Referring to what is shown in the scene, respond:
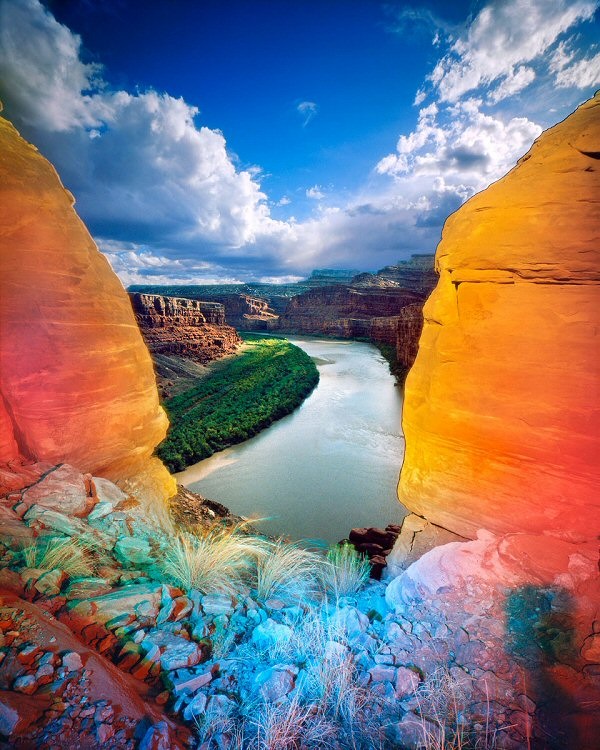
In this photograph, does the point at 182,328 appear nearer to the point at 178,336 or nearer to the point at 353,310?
the point at 178,336

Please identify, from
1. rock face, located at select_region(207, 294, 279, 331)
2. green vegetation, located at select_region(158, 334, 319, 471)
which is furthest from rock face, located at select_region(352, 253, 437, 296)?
green vegetation, located at select_region(158, 334, 319, 471)

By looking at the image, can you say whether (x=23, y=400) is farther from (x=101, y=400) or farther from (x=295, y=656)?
(x=295, y=656)

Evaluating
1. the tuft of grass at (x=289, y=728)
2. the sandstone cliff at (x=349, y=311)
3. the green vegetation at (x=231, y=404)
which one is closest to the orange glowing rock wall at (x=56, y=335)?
the tuft of grass at (x=289, y=728)

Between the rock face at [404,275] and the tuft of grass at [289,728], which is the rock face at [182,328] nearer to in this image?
the tuft of grass at [289,728]

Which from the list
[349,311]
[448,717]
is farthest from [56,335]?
[349,311]

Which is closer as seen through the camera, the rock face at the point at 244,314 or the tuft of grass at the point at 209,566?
the tuft of grass at the point at 209,566

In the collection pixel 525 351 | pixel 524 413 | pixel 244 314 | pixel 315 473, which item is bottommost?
pixel 244 314

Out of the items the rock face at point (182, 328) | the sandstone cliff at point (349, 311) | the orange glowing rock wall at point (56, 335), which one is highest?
the orange glowing rock wall at point (56, 335)

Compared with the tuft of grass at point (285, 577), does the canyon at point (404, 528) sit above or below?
above
